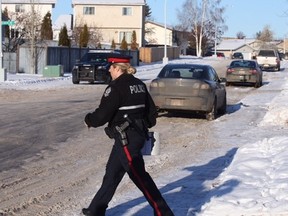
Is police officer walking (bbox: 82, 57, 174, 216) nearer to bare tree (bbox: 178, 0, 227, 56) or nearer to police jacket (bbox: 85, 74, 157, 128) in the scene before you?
police jacket (bbox: 85, 74, 157, 128)

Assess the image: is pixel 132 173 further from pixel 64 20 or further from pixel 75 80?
pixel 64 20

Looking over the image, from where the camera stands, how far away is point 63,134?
45.5 feet

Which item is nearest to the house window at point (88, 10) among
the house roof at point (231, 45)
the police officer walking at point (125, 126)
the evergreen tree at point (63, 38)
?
the evergreen tree at point (63, 38)

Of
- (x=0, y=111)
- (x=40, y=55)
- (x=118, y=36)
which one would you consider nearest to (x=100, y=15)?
(x=118, y=36)

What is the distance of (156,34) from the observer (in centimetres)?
10725

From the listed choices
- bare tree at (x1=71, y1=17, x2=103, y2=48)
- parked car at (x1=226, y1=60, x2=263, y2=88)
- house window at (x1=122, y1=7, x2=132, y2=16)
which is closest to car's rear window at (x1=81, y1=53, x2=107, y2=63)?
parked car at (x1=226, y1=60, x2=263, y2=88)

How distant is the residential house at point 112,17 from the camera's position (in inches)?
3014

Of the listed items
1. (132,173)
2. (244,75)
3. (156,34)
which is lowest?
(132,173)

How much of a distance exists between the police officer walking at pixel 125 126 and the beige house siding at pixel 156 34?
100177 mm

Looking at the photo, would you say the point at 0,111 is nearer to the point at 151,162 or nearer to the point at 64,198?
the point at 151,162

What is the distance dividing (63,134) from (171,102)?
407 centimetres

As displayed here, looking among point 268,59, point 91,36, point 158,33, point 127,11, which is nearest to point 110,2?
point 127,11

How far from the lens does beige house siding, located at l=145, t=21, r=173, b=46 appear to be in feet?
349

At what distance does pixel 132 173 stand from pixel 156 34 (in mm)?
101855
